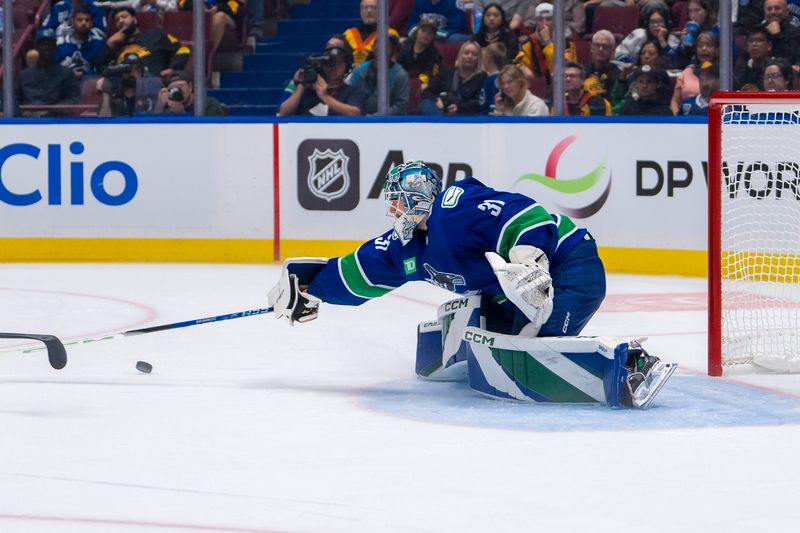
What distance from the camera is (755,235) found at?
6.57m

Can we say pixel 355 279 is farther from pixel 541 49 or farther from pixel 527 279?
pixel 541 49

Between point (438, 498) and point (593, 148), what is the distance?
5.16 m

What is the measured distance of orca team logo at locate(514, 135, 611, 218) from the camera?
7.96m

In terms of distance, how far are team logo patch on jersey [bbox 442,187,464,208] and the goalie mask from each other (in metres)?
0.10

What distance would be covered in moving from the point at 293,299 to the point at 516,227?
86 cm

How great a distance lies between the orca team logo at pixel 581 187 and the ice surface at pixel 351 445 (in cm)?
214

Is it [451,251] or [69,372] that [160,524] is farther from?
[69,372]

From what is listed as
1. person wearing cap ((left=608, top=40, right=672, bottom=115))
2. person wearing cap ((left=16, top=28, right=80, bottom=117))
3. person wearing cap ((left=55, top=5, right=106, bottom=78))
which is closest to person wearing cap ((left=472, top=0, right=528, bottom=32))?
person wearing cap ((left=608, top=40, right=672, bottom=115))

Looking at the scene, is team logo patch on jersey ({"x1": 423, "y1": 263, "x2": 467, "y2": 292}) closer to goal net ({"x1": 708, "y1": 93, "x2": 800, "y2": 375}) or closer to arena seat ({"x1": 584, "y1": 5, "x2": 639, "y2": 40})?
goal net ({"x1": 708, "y1": 93, "x2": 800, "y2": 375})

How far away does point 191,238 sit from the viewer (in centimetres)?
870

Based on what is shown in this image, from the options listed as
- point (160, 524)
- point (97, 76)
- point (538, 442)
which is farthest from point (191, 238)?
point (160, 524)

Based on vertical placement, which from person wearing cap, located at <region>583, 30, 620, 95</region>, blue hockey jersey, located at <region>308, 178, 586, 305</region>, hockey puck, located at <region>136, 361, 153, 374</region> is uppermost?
person wearing cap, located at <region>583, 30, 620, 95</region>

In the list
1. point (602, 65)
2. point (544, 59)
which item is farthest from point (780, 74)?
point (544, 59)

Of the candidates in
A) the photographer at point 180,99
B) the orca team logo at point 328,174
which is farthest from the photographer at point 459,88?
the photographer at point 180,99
